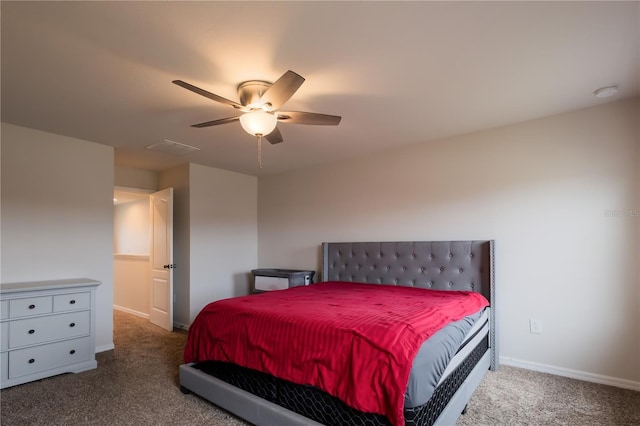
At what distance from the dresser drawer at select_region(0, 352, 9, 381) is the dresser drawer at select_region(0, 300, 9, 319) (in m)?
0.30

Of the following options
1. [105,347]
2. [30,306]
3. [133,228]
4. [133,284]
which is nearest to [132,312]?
[133,284]

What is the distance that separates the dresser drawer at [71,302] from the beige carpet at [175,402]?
60 centimetres

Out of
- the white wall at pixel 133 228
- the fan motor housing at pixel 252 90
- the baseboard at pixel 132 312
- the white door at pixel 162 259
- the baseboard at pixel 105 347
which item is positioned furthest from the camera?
the white wall at pixel 133 228

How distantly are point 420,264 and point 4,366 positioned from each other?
386cm

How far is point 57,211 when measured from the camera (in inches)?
133

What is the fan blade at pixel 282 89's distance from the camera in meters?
1.80

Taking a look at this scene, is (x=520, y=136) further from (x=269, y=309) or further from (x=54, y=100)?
(x=54, y=100)

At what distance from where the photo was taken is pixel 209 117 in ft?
9.61

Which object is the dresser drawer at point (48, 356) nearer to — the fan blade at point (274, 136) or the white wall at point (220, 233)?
the white wall at point (220, 233)

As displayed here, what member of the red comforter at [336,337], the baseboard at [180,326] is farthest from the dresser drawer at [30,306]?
the baseboard at [180,326]

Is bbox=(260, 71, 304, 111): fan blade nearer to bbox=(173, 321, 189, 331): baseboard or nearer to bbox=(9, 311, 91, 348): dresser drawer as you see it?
bbox=(9, 311, 91, 348): dresser drawer

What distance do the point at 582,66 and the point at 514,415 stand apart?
93.3 inches

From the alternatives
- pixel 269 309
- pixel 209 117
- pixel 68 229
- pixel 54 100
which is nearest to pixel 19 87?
pixel 54 100

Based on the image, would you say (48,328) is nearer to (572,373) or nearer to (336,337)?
(336,337)
